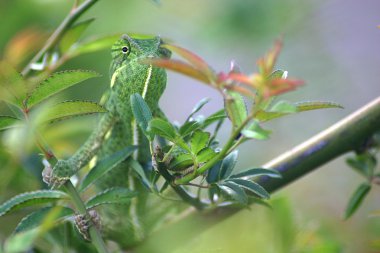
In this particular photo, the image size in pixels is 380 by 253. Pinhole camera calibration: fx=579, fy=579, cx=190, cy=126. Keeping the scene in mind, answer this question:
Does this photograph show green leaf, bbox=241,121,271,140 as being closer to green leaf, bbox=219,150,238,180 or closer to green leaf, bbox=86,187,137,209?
green leaf, bbox=219,150,238,180

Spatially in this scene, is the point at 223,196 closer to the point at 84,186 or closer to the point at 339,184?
the point at 84,186

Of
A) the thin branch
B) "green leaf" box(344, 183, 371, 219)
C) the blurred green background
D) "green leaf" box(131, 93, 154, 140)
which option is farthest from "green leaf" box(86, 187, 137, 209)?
the blurred green background

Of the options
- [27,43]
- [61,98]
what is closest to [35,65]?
[27,43]

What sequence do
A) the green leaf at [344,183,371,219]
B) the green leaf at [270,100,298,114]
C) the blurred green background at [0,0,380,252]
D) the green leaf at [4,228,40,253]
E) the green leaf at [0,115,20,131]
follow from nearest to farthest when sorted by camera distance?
1. the green leaf at [4,228,40,253]
2. the green leaf at [270,100,298,114]
3. the green leaf at [0,115,20,131]
4. the green leaf at [344,183,371,219]
5. the blurred green background at [0,0,380,252]

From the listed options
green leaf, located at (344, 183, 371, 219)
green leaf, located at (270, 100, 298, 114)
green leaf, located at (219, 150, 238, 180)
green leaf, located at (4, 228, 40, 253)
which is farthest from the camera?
green leaf, located at (344, 183, 371, 219)

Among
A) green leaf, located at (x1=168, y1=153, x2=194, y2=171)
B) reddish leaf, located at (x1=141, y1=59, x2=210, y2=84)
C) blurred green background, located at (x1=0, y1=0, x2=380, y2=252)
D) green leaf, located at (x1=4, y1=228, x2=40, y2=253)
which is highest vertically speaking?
reddish leaf, located at (x1=141, y1=59, x2=210, y2=84)

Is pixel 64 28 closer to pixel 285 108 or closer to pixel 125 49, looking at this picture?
pixel 125 49

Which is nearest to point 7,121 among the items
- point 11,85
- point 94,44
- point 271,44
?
point 11,85
